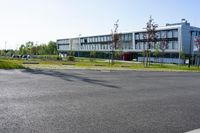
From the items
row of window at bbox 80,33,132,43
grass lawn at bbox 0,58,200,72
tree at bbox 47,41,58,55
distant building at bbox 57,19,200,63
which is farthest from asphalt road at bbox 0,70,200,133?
tree at bbox 47,41,58,55

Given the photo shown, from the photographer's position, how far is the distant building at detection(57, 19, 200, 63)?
91.0m

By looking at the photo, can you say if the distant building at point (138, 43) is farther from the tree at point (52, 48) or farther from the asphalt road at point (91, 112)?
the asphalt road at point (91, 112)

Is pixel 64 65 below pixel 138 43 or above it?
below

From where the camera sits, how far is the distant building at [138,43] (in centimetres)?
9100

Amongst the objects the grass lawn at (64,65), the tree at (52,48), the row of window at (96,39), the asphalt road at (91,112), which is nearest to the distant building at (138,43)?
the row of window at (96,39)

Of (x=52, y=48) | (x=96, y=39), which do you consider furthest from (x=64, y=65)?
(x=52, y=48)

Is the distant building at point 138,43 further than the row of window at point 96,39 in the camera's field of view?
No

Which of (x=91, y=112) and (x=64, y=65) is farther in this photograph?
(x=64, y=65)

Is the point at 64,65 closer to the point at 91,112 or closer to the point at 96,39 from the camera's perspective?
the point at 91,112

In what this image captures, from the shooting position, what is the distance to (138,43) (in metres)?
106

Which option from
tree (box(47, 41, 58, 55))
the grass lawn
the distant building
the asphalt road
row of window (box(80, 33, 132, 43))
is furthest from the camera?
tree (box(47, 41, 58, 55))

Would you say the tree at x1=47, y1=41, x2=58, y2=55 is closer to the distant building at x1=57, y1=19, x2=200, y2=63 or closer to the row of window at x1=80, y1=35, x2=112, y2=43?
the distant building at x1=57, y1=19, x2=200, y2=63

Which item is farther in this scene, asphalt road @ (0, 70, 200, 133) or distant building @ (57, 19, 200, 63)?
distant building @ (57, 19, 200, 63)

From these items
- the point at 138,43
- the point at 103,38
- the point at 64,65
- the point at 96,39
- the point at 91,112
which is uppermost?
the point at 103,38
